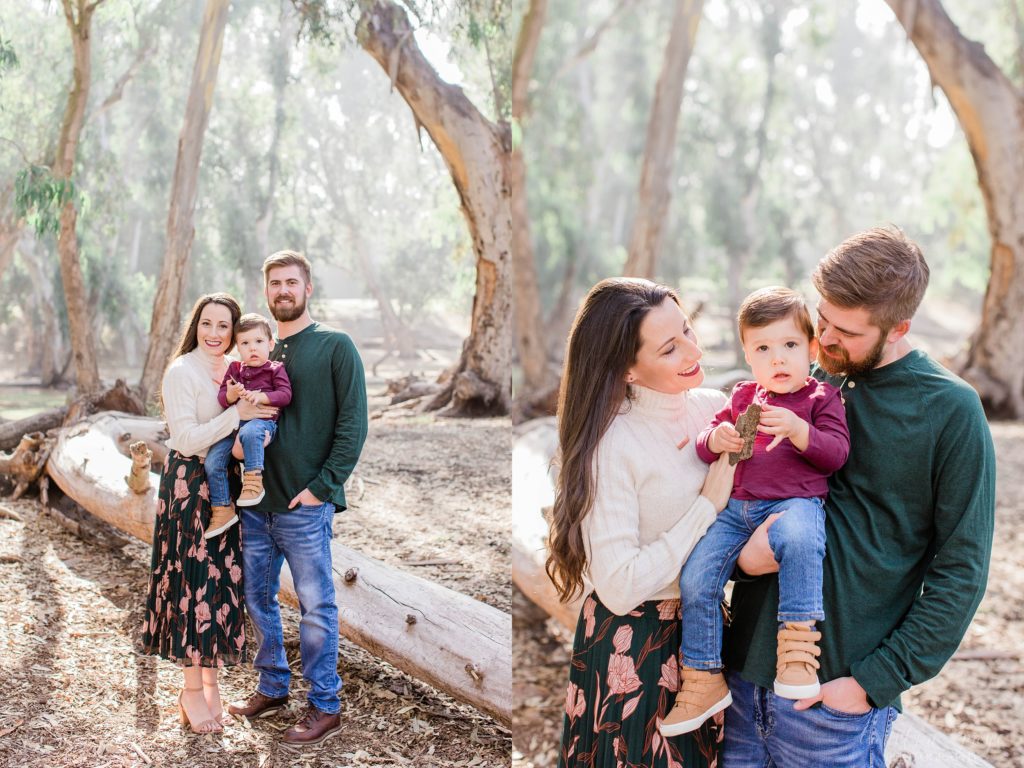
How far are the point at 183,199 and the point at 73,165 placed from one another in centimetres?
29

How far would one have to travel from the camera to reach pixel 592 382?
1.79 meters

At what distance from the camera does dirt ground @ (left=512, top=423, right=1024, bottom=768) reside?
11.8ft

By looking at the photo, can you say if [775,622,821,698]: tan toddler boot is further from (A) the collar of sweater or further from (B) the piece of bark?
(A) the collar of sweater

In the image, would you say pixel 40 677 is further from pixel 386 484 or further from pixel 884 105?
pixel 884 105

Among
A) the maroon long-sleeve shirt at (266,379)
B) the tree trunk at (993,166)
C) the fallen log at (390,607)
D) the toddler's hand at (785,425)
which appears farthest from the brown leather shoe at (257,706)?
the tree trunk at (993,166)

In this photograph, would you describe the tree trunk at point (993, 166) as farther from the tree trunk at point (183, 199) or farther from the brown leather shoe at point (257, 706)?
the brown leather shoe at point (257, 706)

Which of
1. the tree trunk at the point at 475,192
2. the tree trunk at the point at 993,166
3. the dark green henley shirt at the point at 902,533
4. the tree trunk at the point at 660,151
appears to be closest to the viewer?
the dark green henley shirt at the point at 902,533

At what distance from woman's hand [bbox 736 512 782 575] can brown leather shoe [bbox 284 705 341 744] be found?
4.83 feet

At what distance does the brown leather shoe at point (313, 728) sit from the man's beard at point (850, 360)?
1740 mm

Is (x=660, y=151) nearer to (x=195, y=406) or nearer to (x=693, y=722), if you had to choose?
(x=195, y=406)

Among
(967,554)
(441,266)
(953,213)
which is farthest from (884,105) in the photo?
(967,554)

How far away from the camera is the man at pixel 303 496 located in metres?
2.56

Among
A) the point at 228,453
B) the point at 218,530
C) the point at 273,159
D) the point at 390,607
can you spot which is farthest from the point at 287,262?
the point at 390,607

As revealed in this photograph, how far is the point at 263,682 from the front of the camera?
8.56 ft
